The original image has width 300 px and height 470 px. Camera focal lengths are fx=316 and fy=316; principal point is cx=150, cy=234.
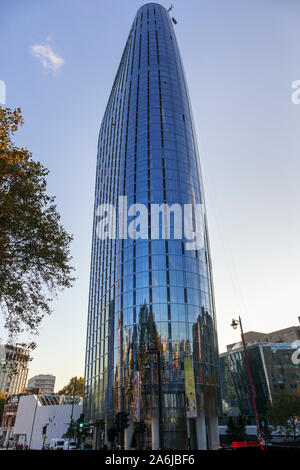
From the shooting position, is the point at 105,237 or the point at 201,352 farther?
the point at 105,237

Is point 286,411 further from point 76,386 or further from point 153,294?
point 76,386

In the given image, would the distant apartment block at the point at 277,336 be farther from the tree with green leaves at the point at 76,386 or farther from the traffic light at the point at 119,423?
the traffic light at the point at 119,423

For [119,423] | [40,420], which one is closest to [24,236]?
[119,423]

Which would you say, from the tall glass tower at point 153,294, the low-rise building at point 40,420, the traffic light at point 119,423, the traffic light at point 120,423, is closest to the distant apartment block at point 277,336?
the low-rise building at point 40,420

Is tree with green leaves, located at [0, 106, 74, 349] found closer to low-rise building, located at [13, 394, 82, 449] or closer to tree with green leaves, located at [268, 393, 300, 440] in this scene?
tree with green leaves, located at [268, 393, 300, 440]

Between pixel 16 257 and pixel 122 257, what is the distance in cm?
4747

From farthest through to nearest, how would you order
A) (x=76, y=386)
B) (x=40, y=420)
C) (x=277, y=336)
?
(x=277, y=336) < (x=76, y=386) < (x=40, y=420)

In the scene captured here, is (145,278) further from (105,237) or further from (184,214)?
(105,237)

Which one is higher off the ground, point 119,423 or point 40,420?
point 40,420

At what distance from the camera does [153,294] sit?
193 feet

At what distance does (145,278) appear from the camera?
60688 mm
